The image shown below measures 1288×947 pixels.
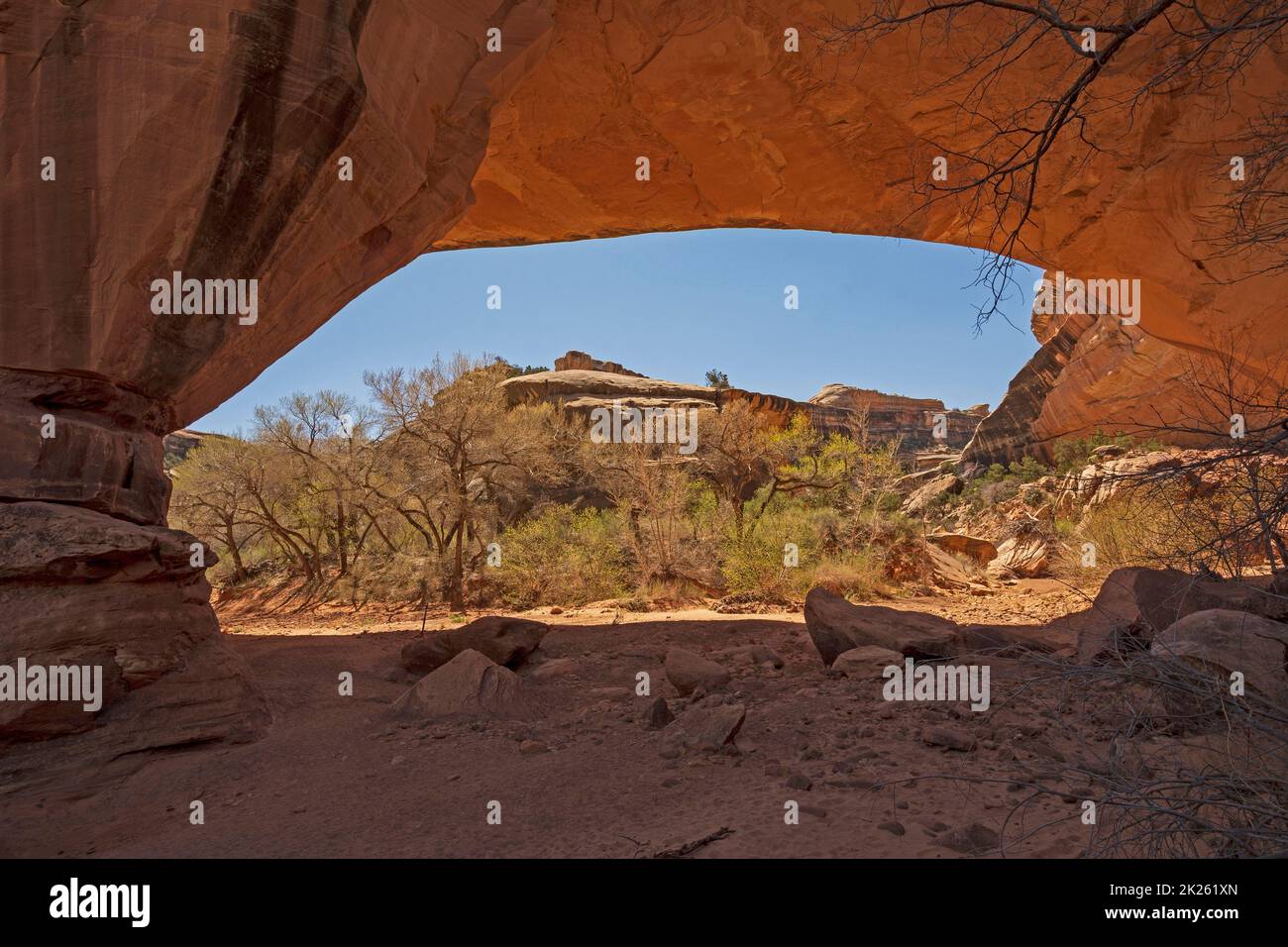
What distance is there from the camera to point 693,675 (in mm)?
5477

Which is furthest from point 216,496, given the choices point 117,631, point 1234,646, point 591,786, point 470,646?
point 1234,646

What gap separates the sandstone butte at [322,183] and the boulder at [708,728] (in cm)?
324

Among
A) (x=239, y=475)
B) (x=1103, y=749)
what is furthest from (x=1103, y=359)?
(x=239, y=475)

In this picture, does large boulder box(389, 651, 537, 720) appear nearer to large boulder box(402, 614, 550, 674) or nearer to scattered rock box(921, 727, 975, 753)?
large boulder box(402, 614, 550, 674)

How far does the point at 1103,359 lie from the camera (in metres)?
20.9

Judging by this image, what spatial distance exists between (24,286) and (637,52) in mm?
6294

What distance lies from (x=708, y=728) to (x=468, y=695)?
2100 millimetres

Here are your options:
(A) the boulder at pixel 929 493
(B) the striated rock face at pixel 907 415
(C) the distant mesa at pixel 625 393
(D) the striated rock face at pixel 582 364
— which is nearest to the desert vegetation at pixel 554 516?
(C) the distant mesa at pixel 625 393

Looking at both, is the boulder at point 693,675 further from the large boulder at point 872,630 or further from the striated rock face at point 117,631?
the striated rock face at point 117,631

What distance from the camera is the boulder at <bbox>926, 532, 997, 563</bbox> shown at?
15.0 metres

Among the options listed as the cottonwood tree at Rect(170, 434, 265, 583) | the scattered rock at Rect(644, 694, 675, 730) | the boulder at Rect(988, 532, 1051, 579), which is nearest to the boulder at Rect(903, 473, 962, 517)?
the boulder at Rect(988, 532, 1051, 579)

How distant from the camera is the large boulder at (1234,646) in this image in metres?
3.40

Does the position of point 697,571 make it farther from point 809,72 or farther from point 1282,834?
point 1282,834

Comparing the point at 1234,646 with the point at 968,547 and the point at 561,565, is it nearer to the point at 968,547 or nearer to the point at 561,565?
the point at 561,565
